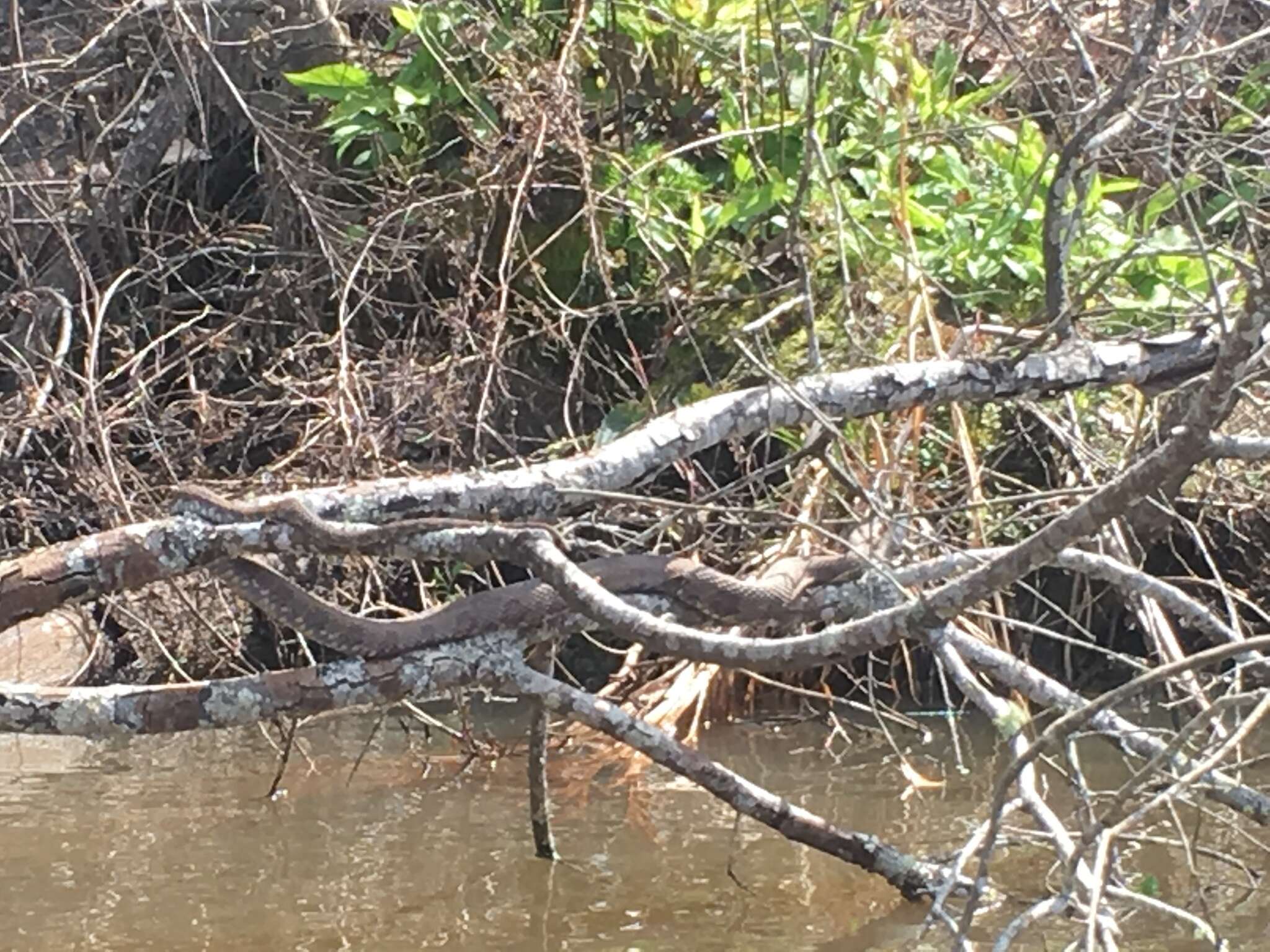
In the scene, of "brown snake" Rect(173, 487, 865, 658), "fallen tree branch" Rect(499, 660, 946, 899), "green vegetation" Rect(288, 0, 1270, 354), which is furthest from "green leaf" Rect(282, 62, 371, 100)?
"fallen tree branch" Rect(499, 660, 946, 899)

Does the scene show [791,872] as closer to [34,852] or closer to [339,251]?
[34,852]

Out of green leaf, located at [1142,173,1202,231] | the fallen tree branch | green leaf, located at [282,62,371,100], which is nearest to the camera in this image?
the fallen tree branch

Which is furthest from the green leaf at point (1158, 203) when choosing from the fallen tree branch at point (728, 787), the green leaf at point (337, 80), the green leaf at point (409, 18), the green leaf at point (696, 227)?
the green leaf at point (337, 80)

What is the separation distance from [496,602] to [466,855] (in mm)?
1363

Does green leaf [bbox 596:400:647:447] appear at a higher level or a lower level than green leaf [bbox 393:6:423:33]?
lower

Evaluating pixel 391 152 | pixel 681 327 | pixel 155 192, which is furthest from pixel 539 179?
pixel 155 192

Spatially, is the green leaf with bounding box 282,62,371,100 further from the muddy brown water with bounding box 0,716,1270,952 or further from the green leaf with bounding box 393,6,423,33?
the muddy brown water with bounding box 0,716,1270,952

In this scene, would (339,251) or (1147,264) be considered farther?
(339,251)

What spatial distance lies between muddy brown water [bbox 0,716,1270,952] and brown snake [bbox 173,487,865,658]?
89 centimetres

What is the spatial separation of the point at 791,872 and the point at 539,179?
3142 millimetres

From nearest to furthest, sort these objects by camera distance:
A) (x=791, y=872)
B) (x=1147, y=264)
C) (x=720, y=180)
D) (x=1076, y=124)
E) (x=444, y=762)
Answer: (x=1076, y=124) < (x=791, y=872) < (x=1147, y=264) < (x=444, y=762) < (x=720, y=180)

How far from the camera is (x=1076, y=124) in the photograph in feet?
14.0

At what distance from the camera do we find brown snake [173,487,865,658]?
12.3 feet

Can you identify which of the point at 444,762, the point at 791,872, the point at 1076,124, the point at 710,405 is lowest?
the point at 444,762
